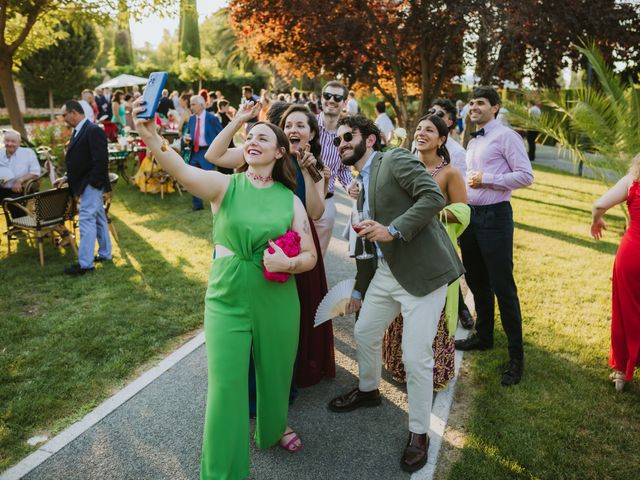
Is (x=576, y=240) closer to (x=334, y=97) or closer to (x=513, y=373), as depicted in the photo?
(x=513, y=373)

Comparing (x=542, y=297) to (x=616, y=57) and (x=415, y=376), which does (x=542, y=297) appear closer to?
(x=415, y=376)

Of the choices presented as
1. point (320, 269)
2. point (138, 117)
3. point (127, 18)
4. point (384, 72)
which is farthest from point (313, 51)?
point (138, 117)

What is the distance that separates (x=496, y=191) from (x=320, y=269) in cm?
162

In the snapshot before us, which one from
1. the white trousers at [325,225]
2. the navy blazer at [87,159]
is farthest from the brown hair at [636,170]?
the navy blazer at [87,159]

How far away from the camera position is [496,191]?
4.24 m

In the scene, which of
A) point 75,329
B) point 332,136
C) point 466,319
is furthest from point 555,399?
point 75,329

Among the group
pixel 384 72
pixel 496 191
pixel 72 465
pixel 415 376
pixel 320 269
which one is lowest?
pixel 72 465

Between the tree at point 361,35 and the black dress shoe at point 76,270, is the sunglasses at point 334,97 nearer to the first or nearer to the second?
the black dress shoe at point 76,270

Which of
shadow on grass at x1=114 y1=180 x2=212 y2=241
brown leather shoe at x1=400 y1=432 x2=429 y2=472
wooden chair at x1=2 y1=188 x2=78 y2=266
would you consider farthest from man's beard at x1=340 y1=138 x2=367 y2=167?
shadow on grass at x1=114 y1=180 x2=212 y2=241

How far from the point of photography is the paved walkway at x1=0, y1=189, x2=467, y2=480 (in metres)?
3.13

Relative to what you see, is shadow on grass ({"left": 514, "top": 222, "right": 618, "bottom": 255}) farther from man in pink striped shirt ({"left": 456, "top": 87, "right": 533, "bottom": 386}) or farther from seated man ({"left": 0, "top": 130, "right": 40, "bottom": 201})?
seated man ({"left": 0, "top": 130, "right": 40, "bottom": 201})

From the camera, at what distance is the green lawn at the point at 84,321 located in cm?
381

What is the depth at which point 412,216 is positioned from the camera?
2.94m

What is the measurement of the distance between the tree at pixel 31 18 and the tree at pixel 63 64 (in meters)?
21.6
